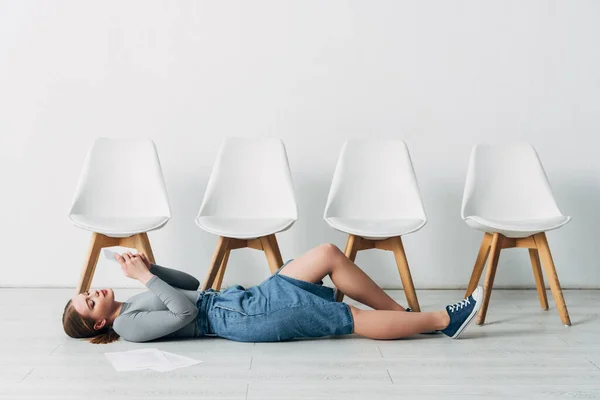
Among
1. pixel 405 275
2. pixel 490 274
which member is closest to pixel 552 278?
pixel 490 274

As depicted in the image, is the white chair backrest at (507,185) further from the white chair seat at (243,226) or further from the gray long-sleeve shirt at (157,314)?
the gray long-sleeve shirt at (157,314)

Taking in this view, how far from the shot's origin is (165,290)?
7.11ft

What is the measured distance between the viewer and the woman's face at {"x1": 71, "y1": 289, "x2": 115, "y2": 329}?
2180 millimetres

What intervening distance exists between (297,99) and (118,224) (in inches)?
45.0

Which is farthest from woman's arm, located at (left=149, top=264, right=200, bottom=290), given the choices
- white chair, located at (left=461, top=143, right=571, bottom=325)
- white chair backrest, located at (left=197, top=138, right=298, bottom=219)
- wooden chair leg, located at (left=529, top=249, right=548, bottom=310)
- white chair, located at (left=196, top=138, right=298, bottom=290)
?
wooden chair leg, located at (left=529, top=249, right=548, bottom=310)

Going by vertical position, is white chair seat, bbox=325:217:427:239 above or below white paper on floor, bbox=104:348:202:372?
above

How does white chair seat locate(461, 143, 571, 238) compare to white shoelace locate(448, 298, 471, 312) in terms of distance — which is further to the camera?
white chair seat locate(461, 143, 571, 238)

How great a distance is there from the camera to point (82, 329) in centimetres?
225

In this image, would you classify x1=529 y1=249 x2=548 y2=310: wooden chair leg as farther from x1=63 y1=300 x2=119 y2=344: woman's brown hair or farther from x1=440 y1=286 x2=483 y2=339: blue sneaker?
x1=63 y1=300 x2=119 y2=344: woman's brown hair

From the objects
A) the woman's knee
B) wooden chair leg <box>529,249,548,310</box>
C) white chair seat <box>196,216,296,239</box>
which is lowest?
wooden chair leg <box>529,249,548,310</box>

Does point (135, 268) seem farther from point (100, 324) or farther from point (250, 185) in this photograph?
point (250, 185)

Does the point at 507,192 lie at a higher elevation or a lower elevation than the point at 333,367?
higher

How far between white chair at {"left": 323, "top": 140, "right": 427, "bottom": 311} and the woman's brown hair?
101 cm

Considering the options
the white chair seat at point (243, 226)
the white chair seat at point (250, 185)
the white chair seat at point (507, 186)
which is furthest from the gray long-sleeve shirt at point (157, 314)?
the white chair seat at point (507, 186)
